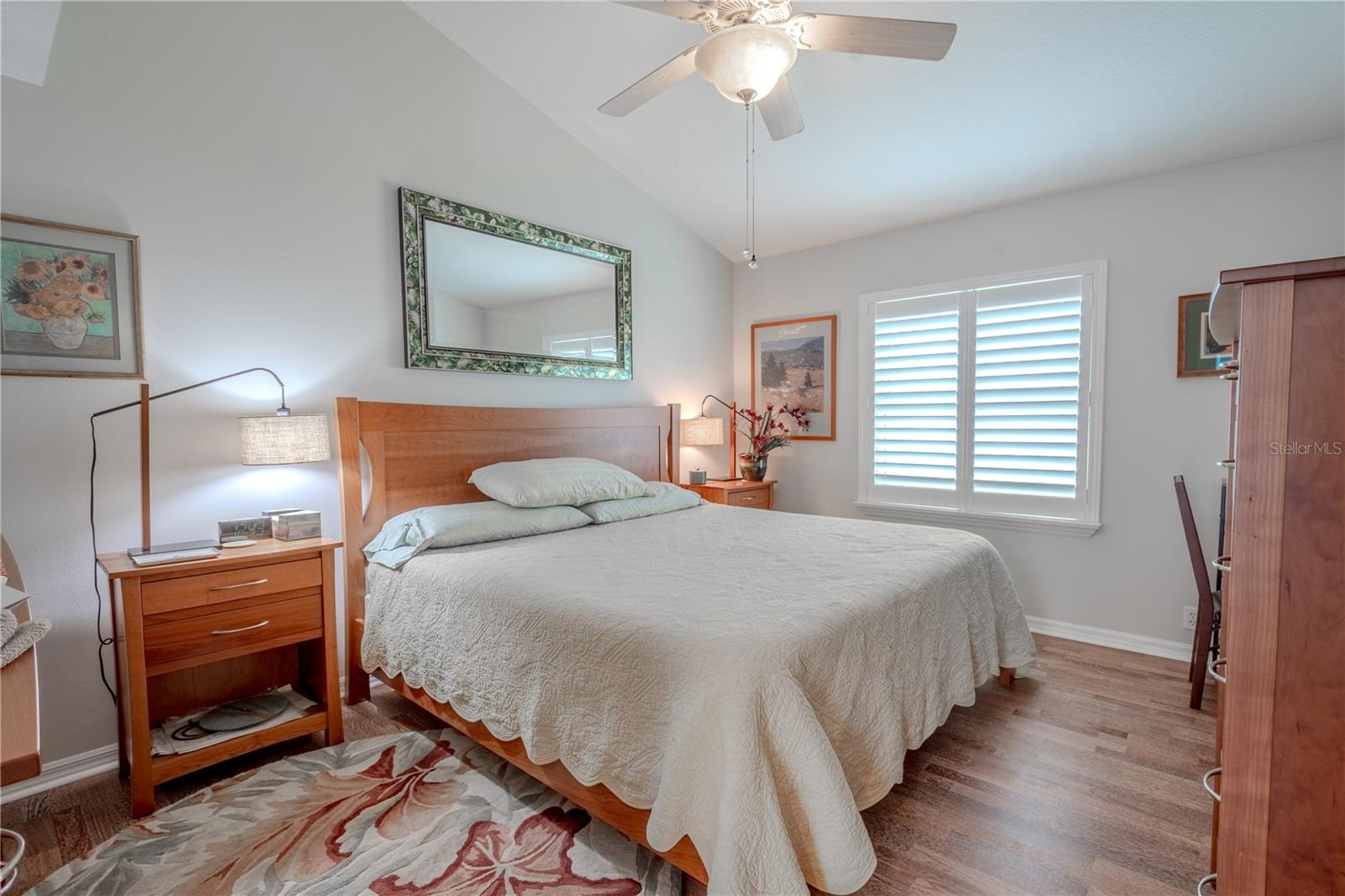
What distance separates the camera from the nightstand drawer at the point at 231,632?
1.91 m

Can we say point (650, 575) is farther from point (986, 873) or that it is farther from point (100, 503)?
point (100, 503)

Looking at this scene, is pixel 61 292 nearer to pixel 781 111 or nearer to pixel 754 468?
pixel 781 111

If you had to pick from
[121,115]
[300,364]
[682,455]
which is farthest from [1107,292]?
[121,115]

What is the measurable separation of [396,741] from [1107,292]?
396cm

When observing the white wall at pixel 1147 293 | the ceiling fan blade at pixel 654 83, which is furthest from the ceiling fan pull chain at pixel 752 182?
the white wall at pixel 1147 293

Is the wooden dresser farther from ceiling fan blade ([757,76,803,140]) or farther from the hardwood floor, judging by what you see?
ceiling fan blade ([757,76,803,140])

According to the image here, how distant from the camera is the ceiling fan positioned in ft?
5.48

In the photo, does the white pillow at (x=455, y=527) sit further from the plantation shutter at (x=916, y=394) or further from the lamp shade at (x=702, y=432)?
the plantation shutter at (x=916, y=394)

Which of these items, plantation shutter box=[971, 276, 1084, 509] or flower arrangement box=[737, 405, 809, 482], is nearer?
plantation shutter box=[971, 276, 1084, 509]

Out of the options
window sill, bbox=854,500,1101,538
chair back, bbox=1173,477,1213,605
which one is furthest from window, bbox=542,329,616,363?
chair back, bbox=1173,477,1213,605


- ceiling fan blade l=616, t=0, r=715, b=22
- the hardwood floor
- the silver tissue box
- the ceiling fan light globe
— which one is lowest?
the hardwood floor

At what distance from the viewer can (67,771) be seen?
6.78 ft

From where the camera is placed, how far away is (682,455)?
4465 millimetres

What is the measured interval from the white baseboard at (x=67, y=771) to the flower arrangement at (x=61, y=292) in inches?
55.8
